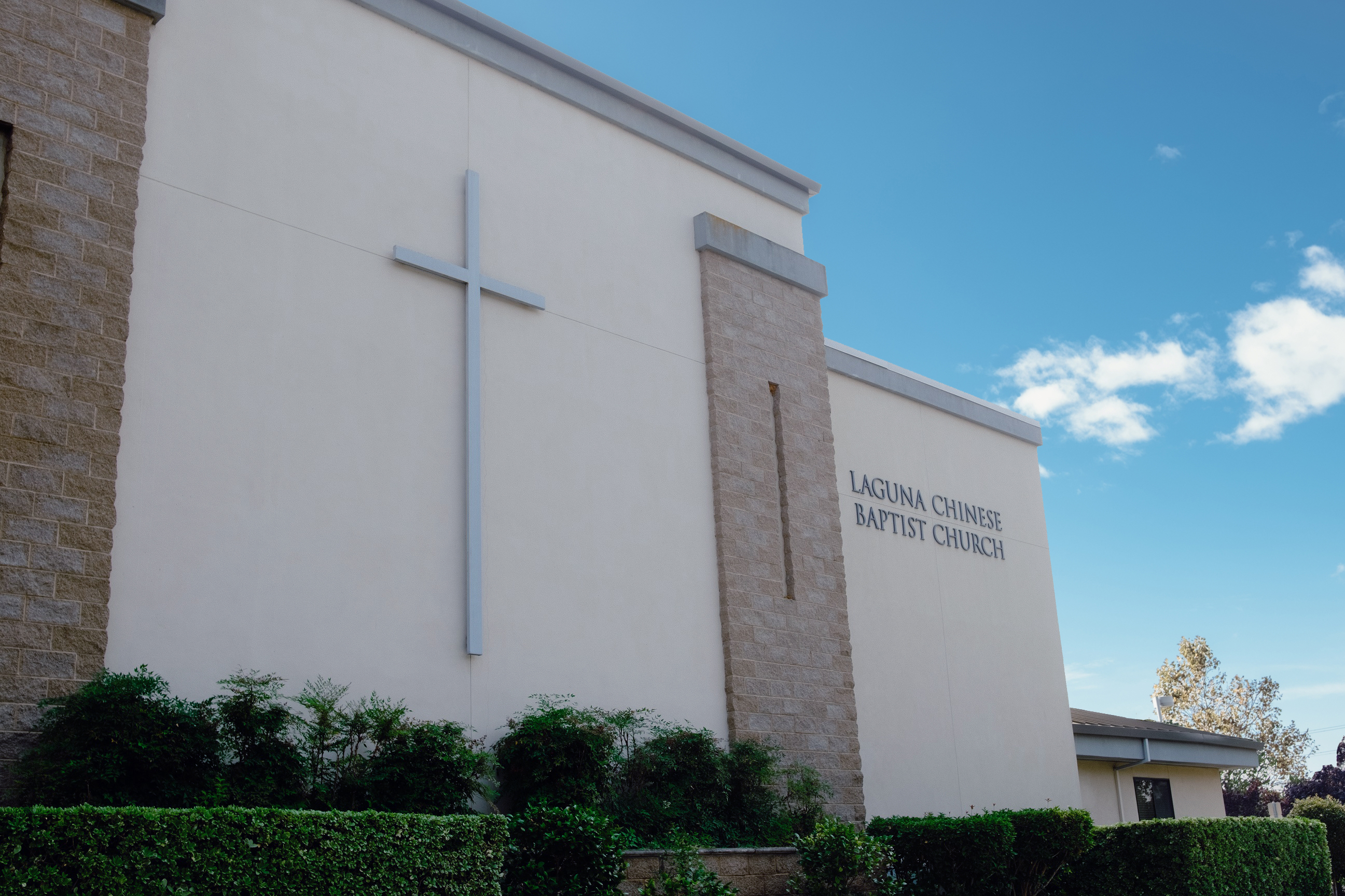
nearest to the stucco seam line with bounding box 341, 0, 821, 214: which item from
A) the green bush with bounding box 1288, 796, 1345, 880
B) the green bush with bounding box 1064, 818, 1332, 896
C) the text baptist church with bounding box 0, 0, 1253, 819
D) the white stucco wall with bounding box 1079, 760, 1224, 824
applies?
the text baptist church with bounding box 0, 0, 1253, 819

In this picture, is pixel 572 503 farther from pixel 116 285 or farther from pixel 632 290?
pixel 116 285

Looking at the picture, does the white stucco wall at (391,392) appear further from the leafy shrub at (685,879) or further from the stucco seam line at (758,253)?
the leafy shrub at (685,879)

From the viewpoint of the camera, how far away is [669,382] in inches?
555

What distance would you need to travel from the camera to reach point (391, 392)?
11492mm

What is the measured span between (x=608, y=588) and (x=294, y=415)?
377 centimetres

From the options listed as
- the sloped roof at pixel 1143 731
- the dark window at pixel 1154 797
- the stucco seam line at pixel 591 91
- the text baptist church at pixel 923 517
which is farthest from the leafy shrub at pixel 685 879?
the dark window at pixel 1154 797

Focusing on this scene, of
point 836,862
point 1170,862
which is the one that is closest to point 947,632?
point 1170,862

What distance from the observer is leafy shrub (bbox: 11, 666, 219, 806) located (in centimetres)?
818

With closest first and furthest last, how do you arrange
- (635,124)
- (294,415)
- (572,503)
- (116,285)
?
1. (116,285)
2. (294,415)
3. (572,503)
4. (635,124)

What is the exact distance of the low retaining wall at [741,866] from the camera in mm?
10375

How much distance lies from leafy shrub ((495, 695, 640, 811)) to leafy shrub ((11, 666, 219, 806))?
9.18ft

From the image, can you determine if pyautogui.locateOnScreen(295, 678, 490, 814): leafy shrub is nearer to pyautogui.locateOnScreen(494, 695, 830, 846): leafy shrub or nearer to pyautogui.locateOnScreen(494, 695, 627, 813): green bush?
pyautogui.locateOnScreen(494, 695, 627, 813): green bush

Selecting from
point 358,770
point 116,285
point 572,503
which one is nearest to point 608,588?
point 572,503

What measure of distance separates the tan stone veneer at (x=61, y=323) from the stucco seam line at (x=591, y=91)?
3205mm
